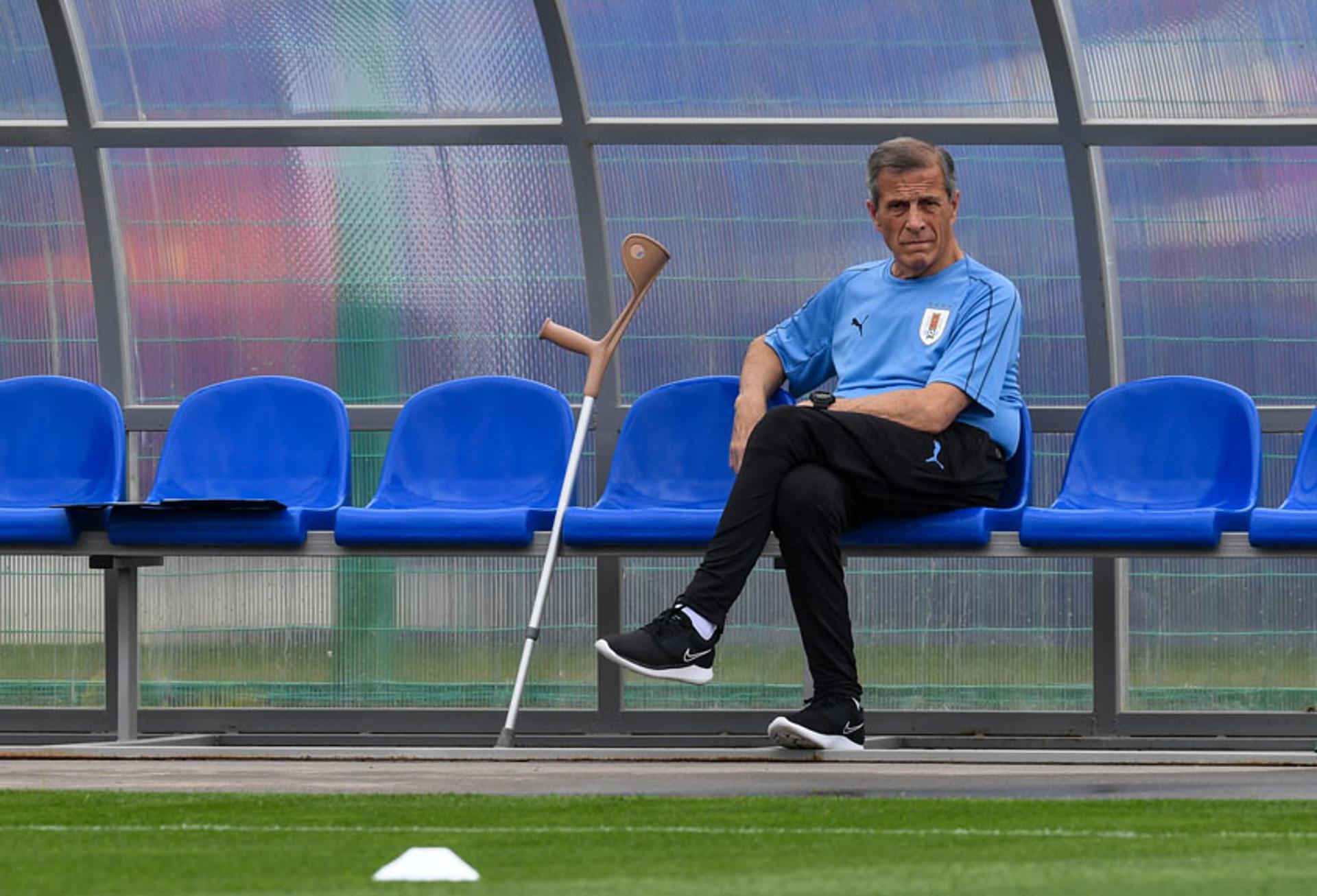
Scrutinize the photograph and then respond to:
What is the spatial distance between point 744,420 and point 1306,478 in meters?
1.56

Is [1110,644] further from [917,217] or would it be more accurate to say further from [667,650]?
[667,650]

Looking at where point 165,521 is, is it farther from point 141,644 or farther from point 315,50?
point 315,50

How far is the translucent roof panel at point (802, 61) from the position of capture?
7.02 m

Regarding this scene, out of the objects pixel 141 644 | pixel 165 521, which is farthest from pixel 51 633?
pixel 165 521

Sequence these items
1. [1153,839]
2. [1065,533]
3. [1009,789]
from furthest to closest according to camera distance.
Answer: [1065,533]
[1009,789]
[1153,839]

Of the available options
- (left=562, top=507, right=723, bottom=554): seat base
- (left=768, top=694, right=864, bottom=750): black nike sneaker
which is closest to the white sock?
(left=768, top=694, right=864, bottom=750): black nike sneaker

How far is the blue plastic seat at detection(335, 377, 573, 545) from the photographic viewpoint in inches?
264

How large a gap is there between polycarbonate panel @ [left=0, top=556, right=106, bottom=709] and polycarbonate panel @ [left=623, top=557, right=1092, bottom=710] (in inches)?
69.1

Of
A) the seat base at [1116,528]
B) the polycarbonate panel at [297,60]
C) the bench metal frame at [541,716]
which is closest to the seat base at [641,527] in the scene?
the bench metal frame at [541,716]

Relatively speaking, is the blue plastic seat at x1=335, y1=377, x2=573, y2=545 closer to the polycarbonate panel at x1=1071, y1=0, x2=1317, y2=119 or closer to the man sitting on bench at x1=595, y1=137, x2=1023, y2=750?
the man sitting on bench at x1=595, y1=137, x2=1023, y2=750

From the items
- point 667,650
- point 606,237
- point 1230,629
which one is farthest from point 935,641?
point 667,650

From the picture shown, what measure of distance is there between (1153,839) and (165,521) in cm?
350

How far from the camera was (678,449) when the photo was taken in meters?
6.68

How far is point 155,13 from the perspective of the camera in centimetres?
737
